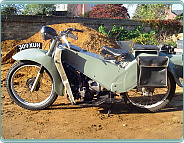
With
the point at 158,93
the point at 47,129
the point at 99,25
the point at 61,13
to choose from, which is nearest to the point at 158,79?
the point at 158,93

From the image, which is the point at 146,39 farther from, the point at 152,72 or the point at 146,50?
the point at 152,72

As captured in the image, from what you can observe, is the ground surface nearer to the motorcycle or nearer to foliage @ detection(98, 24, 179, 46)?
the motorcycle

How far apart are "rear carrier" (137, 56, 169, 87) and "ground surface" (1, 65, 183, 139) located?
625mm

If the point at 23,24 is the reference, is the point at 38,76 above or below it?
below

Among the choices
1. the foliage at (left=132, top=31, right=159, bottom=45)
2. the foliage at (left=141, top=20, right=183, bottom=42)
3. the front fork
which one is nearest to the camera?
the front fork

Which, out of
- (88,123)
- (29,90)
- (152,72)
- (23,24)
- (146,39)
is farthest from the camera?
(146,39)

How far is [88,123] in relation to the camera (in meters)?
Result: 4.05

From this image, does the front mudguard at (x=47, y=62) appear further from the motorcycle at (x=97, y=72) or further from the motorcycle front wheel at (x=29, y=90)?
the motorcycle front wheel at (x=29, y=90)

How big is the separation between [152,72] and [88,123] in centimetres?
139

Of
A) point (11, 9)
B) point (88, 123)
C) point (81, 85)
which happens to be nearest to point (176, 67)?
point (81, 85)

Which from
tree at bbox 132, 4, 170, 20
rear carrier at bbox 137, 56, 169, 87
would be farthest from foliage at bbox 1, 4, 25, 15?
rear carrier at bbox 137, 56, 169, 87

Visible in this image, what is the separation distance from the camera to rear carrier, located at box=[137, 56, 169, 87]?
4.20 metres

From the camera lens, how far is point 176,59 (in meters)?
4.59

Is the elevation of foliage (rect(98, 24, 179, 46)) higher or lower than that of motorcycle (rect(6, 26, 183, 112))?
higher
